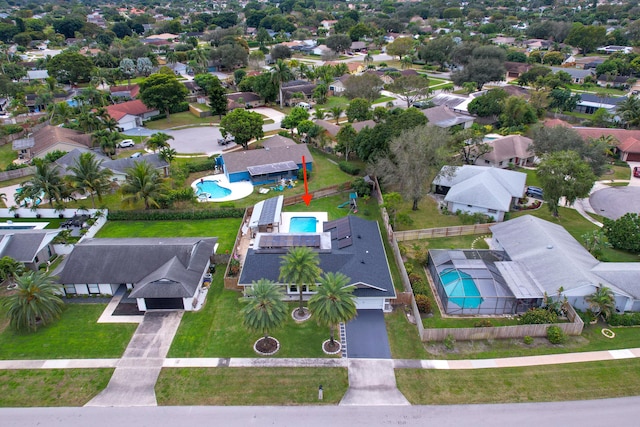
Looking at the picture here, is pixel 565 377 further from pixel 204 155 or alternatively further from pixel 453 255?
pixel 204 155

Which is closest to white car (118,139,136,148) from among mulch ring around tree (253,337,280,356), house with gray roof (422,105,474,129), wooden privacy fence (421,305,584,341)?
house with gray roof (422,105,474,129)

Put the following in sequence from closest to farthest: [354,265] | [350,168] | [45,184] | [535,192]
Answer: [354,265]
[45,184]
[535,192]
[350,168]

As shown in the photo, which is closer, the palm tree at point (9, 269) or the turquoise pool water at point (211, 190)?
the palm tree at point (9, 269)

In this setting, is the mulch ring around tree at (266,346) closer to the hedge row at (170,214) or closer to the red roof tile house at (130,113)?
the hedge row at (170,214)

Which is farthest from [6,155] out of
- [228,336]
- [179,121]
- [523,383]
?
[523,383]

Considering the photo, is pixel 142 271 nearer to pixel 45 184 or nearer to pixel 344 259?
pixel 344 259

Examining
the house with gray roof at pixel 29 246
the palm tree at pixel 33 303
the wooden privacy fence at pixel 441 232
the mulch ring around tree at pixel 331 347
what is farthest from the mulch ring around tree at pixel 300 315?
the house with gray roof at pixel 29 246
